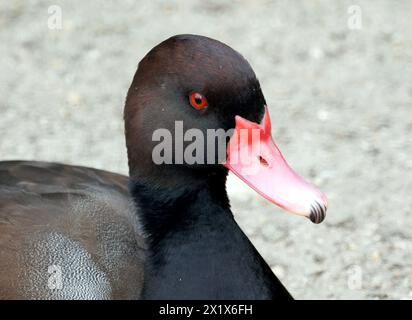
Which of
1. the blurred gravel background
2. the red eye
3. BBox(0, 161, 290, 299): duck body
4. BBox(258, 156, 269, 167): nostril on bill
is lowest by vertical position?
BBox(0, 161, 290, 299): duck body

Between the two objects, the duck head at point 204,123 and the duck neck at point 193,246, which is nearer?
the duck head at point 204,123

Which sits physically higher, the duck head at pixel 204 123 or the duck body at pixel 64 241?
the duck head at pixel 204 123

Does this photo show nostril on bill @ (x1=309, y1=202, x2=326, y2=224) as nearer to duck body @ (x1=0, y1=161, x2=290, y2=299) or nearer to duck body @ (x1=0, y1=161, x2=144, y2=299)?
duck body @ (x1=0, y1=161, x2=290, y2=299)

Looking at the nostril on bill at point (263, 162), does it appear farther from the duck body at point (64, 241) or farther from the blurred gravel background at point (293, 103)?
the blurred gravel background at point (293, 103)

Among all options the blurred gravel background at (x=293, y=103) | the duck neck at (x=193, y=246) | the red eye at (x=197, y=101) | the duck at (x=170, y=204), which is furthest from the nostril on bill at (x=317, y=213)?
the blurred gravel background at (x=293, y=103)

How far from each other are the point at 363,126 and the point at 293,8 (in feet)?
4.00

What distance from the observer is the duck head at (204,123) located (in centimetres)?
258

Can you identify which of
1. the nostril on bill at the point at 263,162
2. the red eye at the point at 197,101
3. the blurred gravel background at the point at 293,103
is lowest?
the nostril on bill at the point at 263,162

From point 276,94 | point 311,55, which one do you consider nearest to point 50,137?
point 276,94

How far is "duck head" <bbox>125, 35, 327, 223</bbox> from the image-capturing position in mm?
2582

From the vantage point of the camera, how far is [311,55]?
5109mm

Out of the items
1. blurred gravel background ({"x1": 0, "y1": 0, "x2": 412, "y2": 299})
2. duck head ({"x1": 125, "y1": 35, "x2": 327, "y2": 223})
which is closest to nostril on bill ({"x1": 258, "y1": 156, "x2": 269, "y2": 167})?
duck head ({"x1": 125, "y1": 35, "x2": 327, "y2": 223})

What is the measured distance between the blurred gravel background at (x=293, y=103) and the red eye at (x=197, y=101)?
122cm
